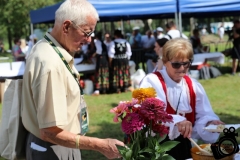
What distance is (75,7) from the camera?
5.88 feet

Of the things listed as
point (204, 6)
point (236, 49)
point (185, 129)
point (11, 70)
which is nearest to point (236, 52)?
point (236, 49)

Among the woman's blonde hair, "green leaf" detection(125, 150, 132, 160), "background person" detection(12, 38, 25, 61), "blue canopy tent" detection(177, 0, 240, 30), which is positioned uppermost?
"blue canopy tent" detection(177, 0, 240, 30)

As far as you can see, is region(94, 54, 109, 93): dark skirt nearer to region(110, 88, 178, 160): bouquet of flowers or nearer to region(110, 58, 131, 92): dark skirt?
region(110, 58, 131, 92): dark skirt

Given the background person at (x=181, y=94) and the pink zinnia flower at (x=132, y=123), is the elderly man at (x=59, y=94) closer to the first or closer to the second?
the pink zinnia flower at (x=132, y=123)

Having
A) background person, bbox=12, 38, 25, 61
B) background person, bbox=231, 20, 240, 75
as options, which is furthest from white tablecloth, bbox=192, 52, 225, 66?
background person, bbox=12, 38, 25, 61

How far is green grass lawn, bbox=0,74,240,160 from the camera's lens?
6099 millimetres

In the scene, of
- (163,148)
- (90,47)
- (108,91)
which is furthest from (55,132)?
(90,47)

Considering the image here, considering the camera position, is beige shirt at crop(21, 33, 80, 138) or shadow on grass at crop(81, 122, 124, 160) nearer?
beige shirt at crop(21, 33, 80, 138)

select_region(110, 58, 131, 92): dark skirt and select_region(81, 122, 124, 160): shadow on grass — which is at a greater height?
select_region(110, 58, 131, 92): dark skirt

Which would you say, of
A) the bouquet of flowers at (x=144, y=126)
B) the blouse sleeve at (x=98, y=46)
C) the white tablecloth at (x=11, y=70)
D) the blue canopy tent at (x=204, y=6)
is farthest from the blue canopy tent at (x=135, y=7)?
the bouquet of flowers at (x=144, y=126)

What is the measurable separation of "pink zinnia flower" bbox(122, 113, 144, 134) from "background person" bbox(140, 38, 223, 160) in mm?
869

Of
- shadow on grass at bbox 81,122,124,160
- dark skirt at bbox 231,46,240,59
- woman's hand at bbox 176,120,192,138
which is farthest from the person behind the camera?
dark skirt at bbox 231,46,240,59

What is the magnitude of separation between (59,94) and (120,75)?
8177 mm

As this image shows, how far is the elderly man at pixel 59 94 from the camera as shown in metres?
1.71
